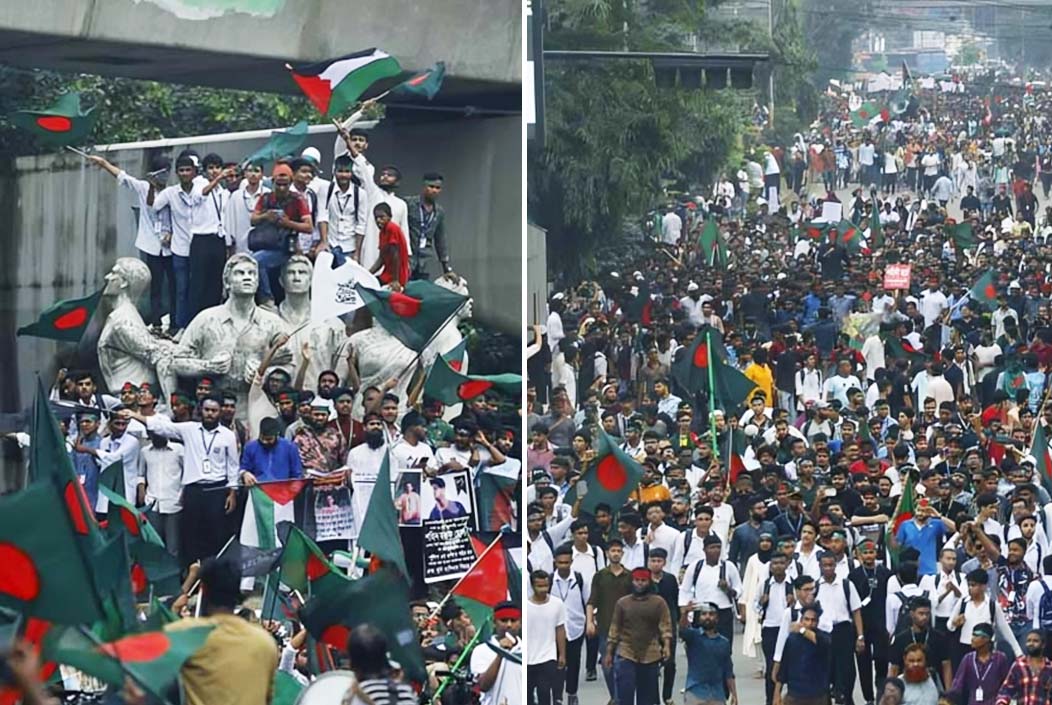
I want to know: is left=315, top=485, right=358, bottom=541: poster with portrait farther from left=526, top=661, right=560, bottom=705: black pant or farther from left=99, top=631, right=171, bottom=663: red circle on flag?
left=99, top=631, right=171, bottom=663: red circle on flag

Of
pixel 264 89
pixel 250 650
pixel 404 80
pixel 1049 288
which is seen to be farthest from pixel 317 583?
pixel 1049 288

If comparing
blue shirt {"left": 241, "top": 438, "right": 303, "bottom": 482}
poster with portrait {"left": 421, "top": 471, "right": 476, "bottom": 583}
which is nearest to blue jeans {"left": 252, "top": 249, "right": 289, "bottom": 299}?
blue shirt {"left": 241, "top": 438, "right": 303, "bottom": 482}

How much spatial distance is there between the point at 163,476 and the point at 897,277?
8694mm

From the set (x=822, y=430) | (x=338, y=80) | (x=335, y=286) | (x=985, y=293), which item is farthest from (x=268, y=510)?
(x=985, y=293)

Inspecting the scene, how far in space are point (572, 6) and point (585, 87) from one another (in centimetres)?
67

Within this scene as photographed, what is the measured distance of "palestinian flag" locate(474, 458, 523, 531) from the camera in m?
15.7

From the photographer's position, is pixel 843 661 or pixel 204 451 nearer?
pixel 843 661

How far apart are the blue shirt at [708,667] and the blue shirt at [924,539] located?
4.13ft

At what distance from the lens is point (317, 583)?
41.1 ft

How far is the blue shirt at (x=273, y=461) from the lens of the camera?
15.1 metres

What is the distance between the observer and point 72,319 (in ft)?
55.5

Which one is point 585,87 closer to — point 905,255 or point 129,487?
point 905,255

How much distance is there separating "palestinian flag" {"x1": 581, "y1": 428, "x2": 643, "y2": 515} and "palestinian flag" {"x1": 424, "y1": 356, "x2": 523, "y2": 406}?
0.76 metres

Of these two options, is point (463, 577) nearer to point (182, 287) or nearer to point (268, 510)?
point (268, 510)
